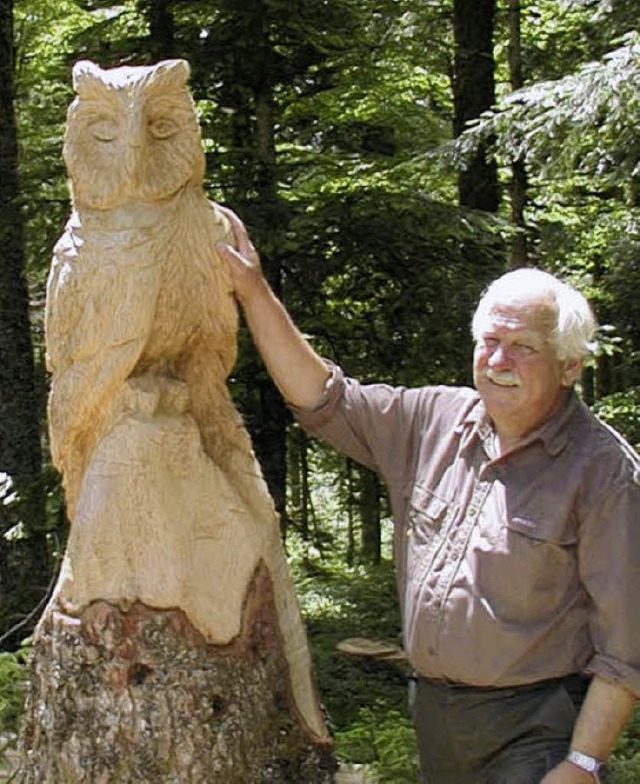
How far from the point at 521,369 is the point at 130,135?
4.01 feet

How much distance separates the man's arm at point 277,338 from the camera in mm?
3021

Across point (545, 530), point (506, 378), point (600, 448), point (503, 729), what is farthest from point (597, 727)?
point (506, 378)

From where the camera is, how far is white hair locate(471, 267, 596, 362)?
2.61 m

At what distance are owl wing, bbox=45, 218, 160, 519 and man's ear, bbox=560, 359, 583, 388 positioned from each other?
3.63 feet

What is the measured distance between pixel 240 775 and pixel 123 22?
4816mm

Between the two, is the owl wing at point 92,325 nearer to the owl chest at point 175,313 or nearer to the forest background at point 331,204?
the owl chest at point 175,313

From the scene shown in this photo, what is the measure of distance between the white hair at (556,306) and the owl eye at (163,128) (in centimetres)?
103

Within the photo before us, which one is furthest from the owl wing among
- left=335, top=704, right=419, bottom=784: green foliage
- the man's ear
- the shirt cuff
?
left=335, top=704, right=419, bottom=784: green foliage

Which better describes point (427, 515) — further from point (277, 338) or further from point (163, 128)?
point (163, 128)

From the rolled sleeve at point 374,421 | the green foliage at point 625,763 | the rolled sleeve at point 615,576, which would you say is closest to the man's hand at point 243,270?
the rolled sleeve at point 374,421

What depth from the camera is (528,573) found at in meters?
2.55

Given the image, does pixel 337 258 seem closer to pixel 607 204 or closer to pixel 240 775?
pixel 240 775

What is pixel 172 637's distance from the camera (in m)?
2.96

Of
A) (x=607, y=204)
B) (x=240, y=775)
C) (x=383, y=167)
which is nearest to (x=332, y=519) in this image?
(x=607, y=204)
